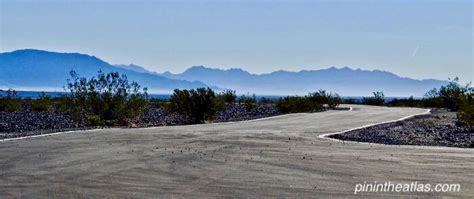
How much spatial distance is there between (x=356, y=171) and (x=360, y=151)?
421 cm

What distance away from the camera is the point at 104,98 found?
107 feet

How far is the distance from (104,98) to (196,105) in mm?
4126

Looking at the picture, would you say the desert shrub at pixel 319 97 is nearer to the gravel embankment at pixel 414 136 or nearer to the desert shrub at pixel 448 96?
the desert shrub at pixel 448 96

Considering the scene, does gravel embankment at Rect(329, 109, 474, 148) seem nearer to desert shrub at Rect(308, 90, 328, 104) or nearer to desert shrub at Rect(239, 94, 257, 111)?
desert shrub at Rect(239, 94, 257, 111)

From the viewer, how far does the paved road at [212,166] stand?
1092 cm

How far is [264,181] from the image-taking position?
38.8ft

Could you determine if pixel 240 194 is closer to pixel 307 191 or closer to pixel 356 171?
pixel 307 191

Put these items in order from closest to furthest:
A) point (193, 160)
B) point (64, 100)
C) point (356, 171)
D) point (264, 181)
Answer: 1. point (264, 181)
2. point (356, 171)
3. point (193, 160)
4. point (64, 100)

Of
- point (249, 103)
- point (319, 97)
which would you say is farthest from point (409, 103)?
point (249, 103)

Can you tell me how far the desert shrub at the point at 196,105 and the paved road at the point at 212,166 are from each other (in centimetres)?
1278

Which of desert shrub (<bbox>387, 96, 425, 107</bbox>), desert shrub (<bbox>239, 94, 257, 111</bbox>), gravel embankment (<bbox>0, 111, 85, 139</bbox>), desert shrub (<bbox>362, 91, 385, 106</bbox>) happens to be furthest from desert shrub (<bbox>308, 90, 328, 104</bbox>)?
gravel embankment (<bbox>0, 111, 85, 139</bbox>)

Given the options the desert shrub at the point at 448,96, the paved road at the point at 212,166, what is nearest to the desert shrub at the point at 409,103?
the desert shrub at the point at 448,96

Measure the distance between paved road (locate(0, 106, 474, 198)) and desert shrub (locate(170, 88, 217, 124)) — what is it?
12.8 meters

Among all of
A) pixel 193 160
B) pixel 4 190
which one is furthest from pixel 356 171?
pixel 4 190
